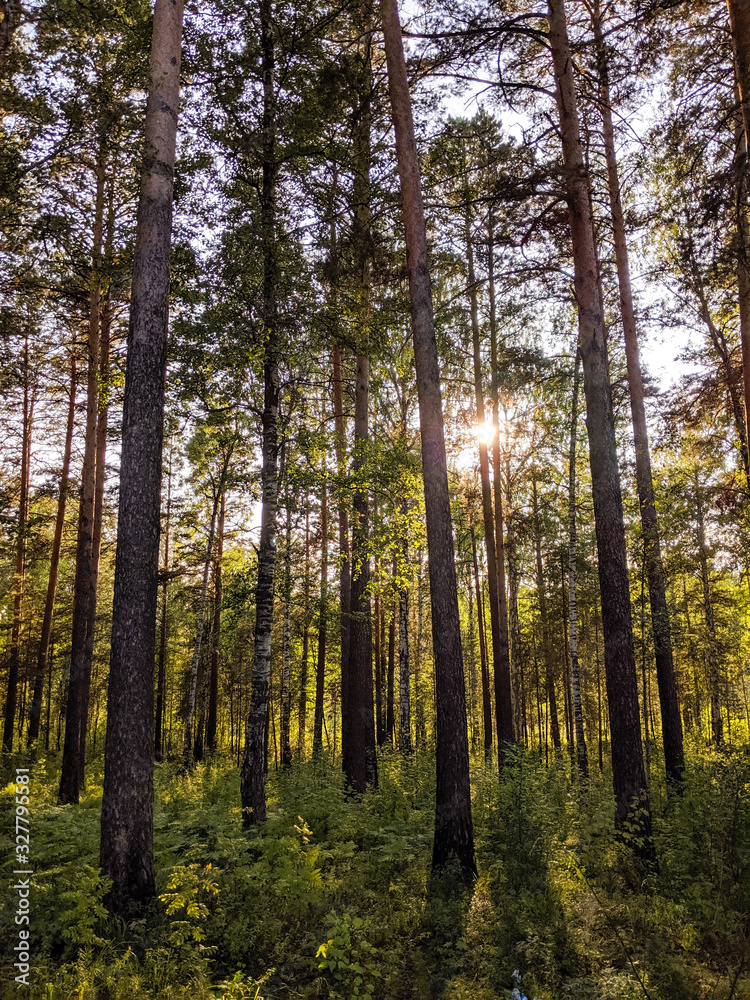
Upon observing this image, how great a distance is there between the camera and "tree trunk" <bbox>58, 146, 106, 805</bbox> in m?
12.2

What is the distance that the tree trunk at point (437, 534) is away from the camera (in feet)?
22.7

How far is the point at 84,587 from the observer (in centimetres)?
1271

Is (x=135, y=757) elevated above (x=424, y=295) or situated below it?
below

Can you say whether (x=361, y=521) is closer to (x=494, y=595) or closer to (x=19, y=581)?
(x=494, y=595)

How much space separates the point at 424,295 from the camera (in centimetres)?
823

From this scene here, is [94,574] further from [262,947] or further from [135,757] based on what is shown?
[262,947]

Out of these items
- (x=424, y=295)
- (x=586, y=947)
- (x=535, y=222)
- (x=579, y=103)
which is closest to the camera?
(x=586, y=947)

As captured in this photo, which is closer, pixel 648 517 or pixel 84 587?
pixel 84 587

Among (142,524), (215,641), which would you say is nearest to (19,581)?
(215,641)

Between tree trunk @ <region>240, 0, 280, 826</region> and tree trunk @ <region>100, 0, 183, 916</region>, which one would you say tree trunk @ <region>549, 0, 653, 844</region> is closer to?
tree trunk @ <region>240, 0, 280, 826</region>

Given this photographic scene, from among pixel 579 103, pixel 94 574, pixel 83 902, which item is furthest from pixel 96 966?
pixel 579 103

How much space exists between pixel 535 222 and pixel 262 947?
34.4 feet

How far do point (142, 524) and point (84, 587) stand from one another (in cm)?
782

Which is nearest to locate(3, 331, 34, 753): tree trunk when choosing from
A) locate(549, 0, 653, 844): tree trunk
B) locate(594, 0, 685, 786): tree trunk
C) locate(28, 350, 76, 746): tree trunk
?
locate(28, 350, 76, 746): tree trunk
